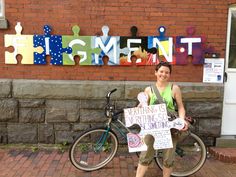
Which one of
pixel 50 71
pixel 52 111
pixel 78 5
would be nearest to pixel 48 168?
pixel 52 111

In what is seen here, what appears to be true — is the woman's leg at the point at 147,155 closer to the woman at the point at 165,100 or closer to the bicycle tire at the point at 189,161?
the woman at the point at 165,100

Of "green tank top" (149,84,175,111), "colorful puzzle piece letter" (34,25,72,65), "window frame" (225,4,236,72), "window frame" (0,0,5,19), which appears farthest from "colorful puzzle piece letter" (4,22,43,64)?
"window frame" (225,4,236,72)

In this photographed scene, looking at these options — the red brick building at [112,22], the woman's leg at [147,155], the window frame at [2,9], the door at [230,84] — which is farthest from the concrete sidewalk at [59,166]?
the window frame at [2,9]

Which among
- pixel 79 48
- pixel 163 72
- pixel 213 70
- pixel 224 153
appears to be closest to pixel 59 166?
pixel 79 48

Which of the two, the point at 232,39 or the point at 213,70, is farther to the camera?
the point at 232,39

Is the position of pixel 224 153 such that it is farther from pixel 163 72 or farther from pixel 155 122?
pixel 163 72

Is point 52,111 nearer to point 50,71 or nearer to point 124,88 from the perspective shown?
point 50,71

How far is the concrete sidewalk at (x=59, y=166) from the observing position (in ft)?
15.2

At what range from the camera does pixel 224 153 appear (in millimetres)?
5336

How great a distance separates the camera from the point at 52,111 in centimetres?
559

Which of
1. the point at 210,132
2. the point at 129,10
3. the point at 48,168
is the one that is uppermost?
the point at 129,10

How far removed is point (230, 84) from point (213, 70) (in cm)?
46

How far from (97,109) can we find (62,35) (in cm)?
137

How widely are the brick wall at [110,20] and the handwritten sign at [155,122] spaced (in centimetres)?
162
